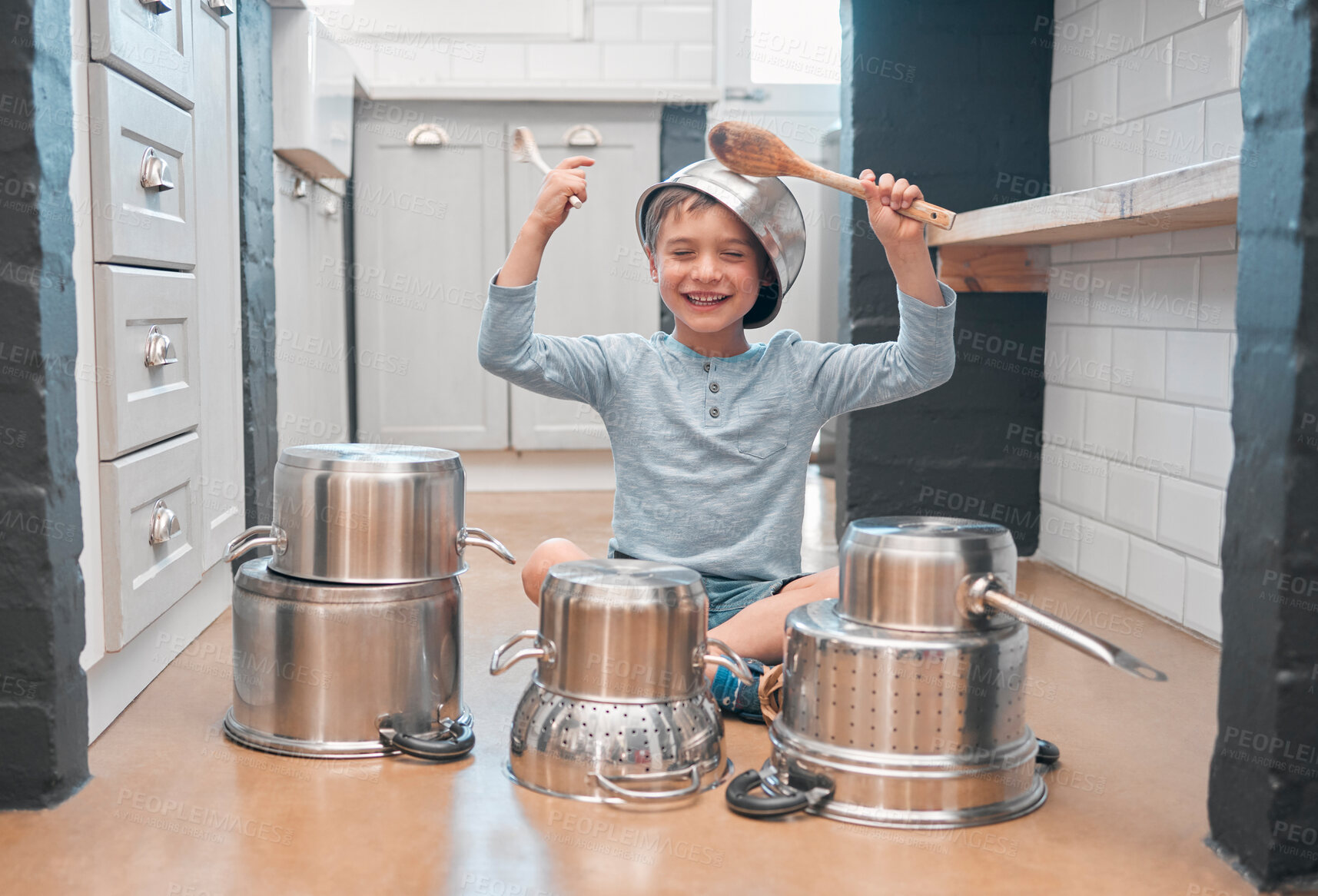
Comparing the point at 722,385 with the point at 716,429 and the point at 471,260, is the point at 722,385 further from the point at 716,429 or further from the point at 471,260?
the point at 471,260

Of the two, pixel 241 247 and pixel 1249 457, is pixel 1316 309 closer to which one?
pixel 1249 457

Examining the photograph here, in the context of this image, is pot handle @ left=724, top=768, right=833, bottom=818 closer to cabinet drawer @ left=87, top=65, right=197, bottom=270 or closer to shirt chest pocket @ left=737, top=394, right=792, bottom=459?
shirt chest pocket @ left=737, top=394, right=792, bottom=459

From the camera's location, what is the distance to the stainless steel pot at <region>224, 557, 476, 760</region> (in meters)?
1.22

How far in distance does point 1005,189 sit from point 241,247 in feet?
4.63

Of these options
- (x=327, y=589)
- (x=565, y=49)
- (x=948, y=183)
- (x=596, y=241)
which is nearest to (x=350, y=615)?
(x=327, y=589)

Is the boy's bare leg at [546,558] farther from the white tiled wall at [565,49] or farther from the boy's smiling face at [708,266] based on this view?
the white tiled wall at [565,49]

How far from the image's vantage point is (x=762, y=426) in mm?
1486

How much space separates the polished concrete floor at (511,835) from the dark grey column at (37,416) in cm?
8

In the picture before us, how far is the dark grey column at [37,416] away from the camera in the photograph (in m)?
1.03

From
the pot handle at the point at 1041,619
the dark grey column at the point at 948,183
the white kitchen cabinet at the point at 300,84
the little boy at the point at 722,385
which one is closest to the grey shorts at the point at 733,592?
the little boy at the point at 722,385

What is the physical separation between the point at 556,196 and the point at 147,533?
0.65 m

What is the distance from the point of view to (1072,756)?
4.22 ft

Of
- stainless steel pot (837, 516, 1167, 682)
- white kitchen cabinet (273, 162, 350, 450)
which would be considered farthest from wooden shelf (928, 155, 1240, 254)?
white kitchen cabinet (273, 162, 350, 450)

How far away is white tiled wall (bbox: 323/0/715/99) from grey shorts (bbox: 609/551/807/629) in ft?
6.75
